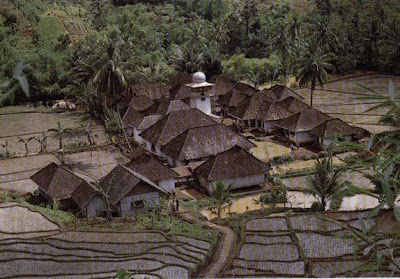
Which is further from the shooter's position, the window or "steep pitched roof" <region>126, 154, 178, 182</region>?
"steep pitched roof" <region>126, 154, 178, 182</region>

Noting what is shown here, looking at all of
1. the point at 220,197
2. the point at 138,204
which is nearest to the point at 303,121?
the point at 220,197

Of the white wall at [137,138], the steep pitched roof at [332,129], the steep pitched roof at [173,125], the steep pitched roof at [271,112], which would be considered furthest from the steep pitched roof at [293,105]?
the white wall at [137,138]

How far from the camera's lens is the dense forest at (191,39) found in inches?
1159

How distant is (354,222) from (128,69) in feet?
64.6

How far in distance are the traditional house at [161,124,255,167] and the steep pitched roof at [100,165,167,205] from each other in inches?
122

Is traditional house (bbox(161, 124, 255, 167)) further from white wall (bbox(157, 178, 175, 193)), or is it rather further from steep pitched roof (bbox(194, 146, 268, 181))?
white wall (bbox(157, 178, 175, 193))

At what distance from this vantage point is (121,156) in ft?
63.6

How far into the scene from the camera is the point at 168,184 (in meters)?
15.5

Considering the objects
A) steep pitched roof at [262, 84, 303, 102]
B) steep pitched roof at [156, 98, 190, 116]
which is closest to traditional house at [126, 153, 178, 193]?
steep pitched roof at [156, 98, 190, 116]

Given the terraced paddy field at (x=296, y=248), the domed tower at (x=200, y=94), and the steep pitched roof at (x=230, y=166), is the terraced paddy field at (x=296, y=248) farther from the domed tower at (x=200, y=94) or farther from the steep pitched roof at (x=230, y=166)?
the domed tower at (x=200, y=94)

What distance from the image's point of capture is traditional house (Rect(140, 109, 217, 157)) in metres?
19.2

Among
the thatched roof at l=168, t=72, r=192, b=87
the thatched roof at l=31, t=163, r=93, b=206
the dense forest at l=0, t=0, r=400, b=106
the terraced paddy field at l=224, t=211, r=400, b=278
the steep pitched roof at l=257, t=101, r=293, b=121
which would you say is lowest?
the terraced paddy field at l=224, t=211, r=400, b=278

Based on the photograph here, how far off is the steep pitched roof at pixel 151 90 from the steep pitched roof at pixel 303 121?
23.2ft

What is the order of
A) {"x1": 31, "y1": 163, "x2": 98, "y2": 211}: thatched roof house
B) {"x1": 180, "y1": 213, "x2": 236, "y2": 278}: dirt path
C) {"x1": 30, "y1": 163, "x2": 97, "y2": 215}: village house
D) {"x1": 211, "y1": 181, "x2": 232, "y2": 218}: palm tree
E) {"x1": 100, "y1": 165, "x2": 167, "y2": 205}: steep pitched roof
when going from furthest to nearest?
{"x1": 30, "y1": 163, "x2": 97, "y2": 215}: village house
{"x1": 31, "y1": 163, "x2": 98, "y2": 211}: thatched roof house
{"x1": 100, "y1": 165, "x2": 167, "y2": 205}: steep pitched roof
{"x1": 211, "y1": 181, "x2": 232, "y2": 218}: palm tree
{"x1": 180, "y1": 213, "x2": 236, "y2": 278}: dirt path
